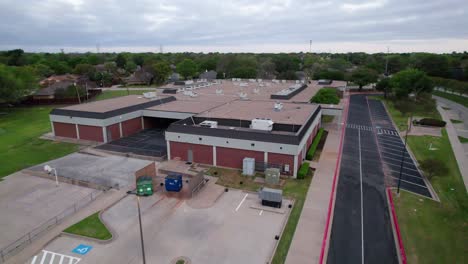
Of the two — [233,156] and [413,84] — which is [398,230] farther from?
[413,84]

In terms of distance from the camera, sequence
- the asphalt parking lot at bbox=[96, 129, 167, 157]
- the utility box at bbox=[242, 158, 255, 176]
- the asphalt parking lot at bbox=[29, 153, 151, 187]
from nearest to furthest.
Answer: the asphalt parking lot at bbox=[29, 153, 151, 187] → the utility box at bbox=[242, 158, 255, 176] → the asphalt parking lot at bbox=[96, 129, 167, 157]

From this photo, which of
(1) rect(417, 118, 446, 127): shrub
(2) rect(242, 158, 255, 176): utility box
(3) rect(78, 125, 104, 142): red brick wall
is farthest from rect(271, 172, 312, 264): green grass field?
(1) rect(417, 118, 446, 127): shrub

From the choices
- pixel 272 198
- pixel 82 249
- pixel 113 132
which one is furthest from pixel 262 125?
pixel 113 132

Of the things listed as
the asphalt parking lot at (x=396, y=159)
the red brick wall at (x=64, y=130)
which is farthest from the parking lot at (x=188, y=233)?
the red brick wall at (x=64, y=130)

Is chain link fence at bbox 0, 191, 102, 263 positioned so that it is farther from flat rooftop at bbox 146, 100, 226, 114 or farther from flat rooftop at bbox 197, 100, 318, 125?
flat rooftop at bbox 146, 100, 226, 114

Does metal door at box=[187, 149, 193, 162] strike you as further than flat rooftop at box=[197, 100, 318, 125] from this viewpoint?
No

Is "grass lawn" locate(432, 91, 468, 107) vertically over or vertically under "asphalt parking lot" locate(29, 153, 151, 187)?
over
